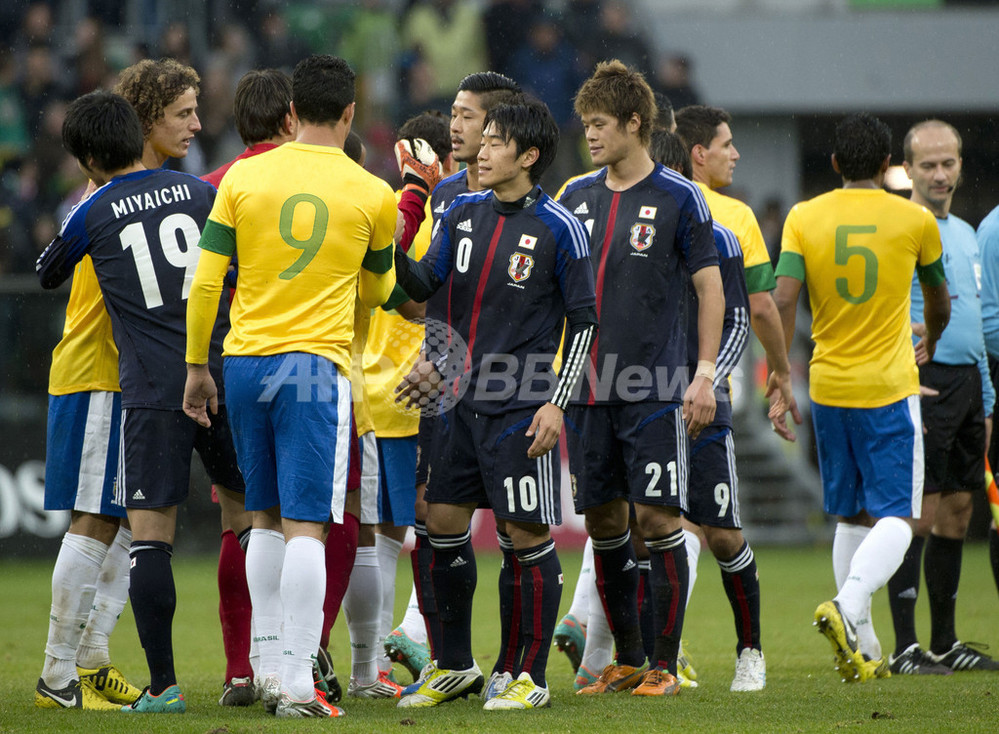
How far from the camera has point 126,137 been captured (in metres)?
4.96

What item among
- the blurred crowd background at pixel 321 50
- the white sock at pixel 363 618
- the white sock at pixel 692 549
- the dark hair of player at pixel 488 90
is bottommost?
the white sock at pixel 363 618

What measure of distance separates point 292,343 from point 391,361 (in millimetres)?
1441

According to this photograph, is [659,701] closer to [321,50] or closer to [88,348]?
[88,348]

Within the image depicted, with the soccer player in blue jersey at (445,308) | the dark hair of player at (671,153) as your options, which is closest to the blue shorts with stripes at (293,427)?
the soccer player in blue jersey at (445,308)

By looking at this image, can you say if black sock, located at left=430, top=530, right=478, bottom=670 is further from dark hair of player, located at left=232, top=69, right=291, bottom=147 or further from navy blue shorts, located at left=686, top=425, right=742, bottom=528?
dark hair of player, located at left=232, top=69, right=291, bottom=147

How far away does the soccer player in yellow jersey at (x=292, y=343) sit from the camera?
4371mm

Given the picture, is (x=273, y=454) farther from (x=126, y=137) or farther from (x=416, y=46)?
(x=416, y=46)

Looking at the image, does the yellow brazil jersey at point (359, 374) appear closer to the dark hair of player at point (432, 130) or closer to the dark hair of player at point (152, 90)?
the dark hair of player at point (432, 130)

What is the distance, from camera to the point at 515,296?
480cm

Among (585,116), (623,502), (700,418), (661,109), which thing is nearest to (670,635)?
(623,502)

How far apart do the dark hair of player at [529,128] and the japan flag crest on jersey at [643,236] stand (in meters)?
0.49

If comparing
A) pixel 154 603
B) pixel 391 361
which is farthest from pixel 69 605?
pixel 391 361

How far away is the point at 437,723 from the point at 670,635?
47.5 inches

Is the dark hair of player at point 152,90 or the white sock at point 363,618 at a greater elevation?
the dark hair of player at point 152,90
